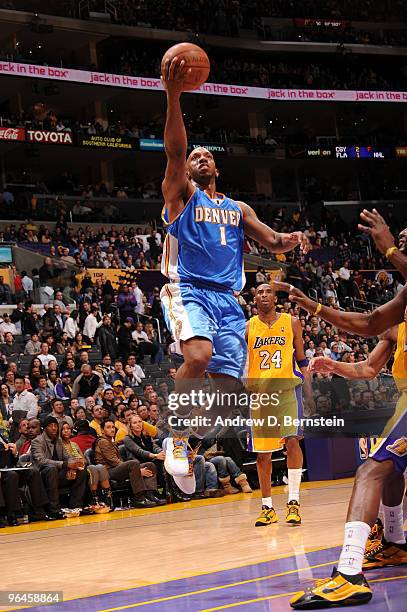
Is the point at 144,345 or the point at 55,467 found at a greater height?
the point at 144,345

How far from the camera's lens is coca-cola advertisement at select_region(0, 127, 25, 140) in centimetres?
2693

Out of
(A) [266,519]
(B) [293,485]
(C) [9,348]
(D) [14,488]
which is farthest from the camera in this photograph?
(C) [9,348]

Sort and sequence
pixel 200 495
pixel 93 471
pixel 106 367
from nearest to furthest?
pixel 93 471 → pixel 200 495 → pixel 106 367

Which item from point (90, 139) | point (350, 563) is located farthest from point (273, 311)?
point (90, 139)

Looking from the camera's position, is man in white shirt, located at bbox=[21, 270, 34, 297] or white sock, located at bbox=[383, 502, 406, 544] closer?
white sock, located at bbox=[383, 502, 406, 544]

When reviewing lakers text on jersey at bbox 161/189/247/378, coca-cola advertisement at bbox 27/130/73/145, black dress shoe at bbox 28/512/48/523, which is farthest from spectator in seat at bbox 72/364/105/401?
coca-cola advertisement at bbox 27/130/73/145

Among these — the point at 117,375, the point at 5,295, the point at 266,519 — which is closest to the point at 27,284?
the point at 5,295

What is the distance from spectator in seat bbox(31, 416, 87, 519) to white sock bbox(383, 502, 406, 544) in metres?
5.51

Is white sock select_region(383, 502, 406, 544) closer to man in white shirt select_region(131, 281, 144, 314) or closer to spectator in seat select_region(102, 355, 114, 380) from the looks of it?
spectator in seat select_region(102, 355, 114, 380)

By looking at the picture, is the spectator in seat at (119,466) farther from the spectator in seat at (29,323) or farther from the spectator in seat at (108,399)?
the spectator in seat at (29,323)

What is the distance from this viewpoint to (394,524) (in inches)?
247

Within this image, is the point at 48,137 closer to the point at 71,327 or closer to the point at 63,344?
the point at 71,327

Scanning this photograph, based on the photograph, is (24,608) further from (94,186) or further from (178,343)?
(94,186)

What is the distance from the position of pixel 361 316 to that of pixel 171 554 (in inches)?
123
